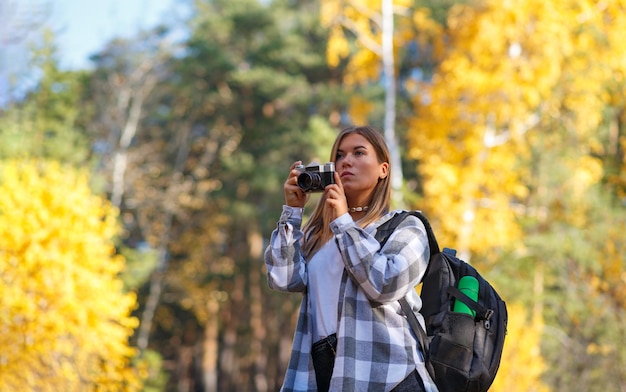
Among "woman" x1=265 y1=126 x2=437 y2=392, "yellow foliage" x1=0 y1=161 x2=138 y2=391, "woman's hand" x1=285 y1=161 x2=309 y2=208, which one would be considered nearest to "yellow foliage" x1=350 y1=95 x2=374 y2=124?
"yellow foliage" x1=0 y1=161 x2=138 y2=391

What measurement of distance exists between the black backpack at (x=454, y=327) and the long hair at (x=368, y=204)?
0.08 meters

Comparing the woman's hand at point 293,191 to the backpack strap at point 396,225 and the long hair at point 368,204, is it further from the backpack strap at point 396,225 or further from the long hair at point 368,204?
the backpack strap at point 396,225

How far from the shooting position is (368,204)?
96.7 inches

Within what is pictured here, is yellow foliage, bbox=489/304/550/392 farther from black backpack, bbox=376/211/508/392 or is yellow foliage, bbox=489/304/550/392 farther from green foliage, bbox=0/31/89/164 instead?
green foliage, bbox=0/31/89/164

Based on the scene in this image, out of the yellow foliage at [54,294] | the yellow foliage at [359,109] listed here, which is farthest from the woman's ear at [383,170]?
the yellow foliage at [359,109]

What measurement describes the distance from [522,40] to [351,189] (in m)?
9.12

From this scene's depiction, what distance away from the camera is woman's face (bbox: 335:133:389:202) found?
243 centimetres

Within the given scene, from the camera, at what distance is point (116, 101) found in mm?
18547

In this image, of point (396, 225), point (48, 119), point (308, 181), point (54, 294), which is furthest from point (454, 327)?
point (48, 119)

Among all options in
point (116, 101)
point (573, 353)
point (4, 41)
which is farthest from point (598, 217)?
point (4, 41)

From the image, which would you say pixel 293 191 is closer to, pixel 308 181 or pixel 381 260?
pixel 308 181

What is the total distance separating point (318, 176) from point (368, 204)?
0.70 feet

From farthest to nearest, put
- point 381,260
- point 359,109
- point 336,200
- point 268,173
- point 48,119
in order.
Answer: point 48,119, point 268,173, point 359,109, point 336,200, point 381,260

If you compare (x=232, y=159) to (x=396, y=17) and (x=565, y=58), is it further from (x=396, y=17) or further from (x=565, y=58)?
(x=565, y=58)
